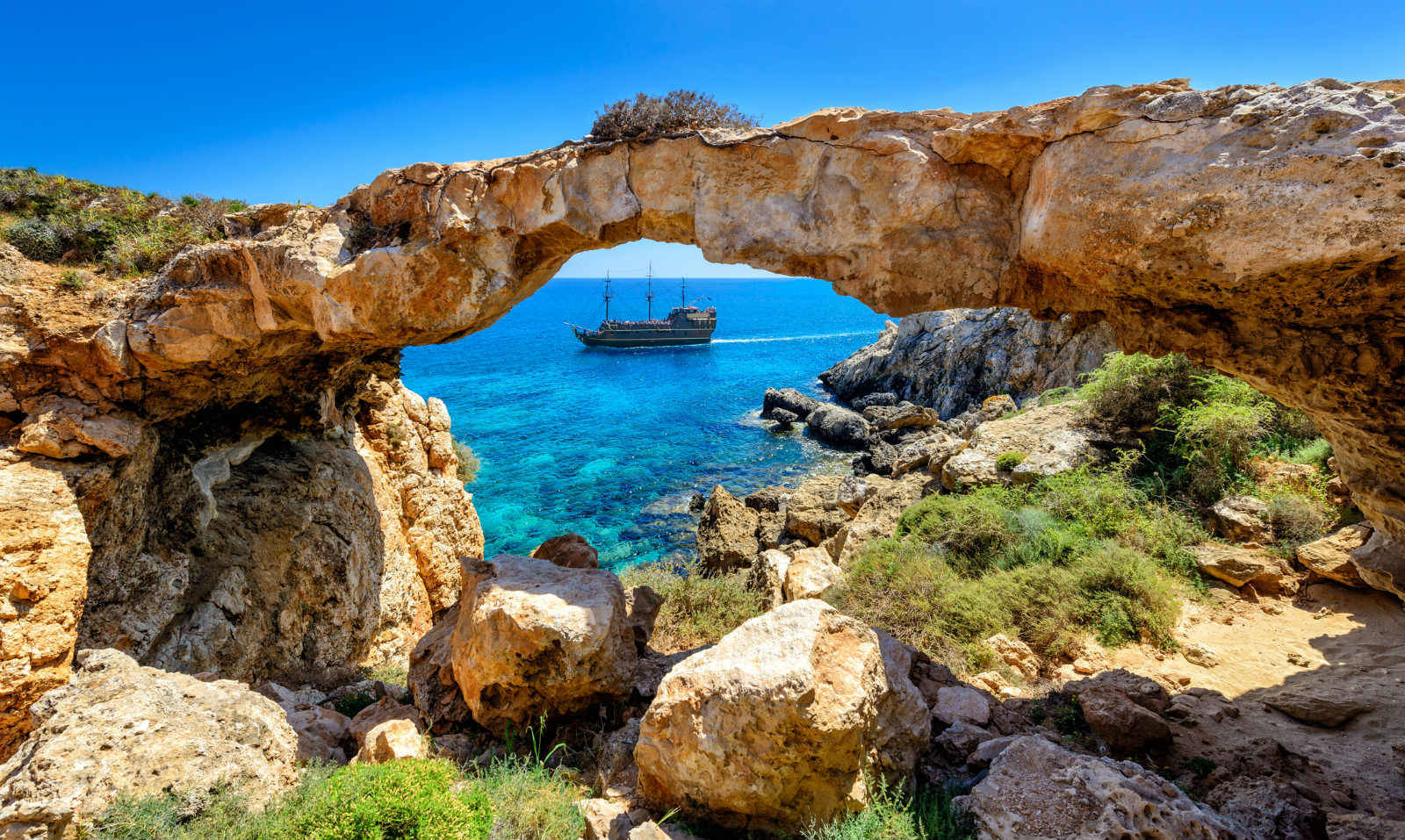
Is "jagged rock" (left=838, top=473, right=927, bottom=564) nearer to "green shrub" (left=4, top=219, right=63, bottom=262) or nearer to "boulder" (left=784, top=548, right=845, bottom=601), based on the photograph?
"boulder" (left=784, top=548, right=845, bottom=601)

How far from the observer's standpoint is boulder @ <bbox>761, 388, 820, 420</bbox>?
28.0 meters

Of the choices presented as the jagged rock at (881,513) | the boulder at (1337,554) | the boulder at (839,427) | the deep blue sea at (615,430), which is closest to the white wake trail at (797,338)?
the deep blue sea at (615,430)

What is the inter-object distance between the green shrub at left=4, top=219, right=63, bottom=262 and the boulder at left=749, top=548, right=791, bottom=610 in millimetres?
9048

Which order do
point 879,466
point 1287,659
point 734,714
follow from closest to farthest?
1. point 734,714
2. point 1287,659
3. point 879,466

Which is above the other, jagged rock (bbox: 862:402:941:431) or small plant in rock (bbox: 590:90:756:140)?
small plant in rock (bbox: 590:90:756:140)

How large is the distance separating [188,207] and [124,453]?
3.19 m

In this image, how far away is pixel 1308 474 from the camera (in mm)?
7773

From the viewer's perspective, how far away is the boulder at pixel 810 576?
7.87 meters

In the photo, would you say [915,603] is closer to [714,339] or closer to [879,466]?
[879,466]

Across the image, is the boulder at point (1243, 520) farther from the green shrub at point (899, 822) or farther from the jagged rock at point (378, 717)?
the jagged rock at point (378, 717)

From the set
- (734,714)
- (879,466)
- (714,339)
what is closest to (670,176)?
(734,714)

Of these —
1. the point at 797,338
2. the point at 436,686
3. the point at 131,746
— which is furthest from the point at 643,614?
the point at 797,338

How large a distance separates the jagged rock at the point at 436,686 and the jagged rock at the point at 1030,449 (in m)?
8.21

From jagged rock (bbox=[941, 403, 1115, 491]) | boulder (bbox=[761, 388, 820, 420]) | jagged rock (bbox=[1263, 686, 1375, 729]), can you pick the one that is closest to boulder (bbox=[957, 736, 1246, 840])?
jagged rock (bbox=[1263, 686, 1375, 729])
